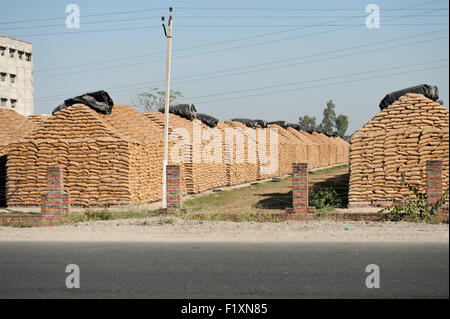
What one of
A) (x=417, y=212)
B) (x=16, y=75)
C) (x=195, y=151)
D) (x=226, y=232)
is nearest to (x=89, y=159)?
(x=195, y=151)

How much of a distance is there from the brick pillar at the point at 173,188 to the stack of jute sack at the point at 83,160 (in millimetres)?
3321

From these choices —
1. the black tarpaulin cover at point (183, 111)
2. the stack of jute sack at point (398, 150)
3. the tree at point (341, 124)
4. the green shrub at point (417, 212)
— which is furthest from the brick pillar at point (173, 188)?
the tree at point (341, 124)

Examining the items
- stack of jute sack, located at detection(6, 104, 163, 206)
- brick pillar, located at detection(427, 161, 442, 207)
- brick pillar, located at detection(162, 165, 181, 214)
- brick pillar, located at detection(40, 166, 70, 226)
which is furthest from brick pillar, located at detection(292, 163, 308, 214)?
stack of jute sack, located at detection(6, 104, 163, 206)

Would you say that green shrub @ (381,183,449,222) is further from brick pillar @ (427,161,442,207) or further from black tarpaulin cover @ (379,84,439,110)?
black tarpaulin cover @ (379,84,439,110)

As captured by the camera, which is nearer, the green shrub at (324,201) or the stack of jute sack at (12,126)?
the green shrub at (324,201)

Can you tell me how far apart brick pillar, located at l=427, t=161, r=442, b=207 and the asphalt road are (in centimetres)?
340

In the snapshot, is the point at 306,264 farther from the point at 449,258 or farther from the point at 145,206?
the point at 145,206

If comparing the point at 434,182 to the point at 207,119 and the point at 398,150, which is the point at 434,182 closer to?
the point at 398,150

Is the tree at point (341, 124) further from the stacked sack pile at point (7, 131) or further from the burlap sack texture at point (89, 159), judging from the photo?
the burlap sack texture at point (89, 159)

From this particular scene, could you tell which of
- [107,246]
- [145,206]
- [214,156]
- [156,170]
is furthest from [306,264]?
[214,156]

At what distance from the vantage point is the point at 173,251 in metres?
7.93

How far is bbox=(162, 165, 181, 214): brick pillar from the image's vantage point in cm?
1242

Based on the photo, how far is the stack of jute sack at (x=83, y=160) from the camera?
1548 cm
